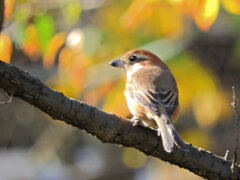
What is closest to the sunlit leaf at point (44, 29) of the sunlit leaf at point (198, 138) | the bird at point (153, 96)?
the bird at point (153, 96)

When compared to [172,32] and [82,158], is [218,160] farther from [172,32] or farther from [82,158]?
[82,158]

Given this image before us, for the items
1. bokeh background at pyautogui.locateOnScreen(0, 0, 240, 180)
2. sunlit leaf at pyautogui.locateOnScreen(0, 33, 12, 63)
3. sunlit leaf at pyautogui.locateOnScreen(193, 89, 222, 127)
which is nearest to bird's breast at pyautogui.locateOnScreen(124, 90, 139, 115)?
bokeh background at pyautogui.locateOnScreen(0, 0, 240, 180)

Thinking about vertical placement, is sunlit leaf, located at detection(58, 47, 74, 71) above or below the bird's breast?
above

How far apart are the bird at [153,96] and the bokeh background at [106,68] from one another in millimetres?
360

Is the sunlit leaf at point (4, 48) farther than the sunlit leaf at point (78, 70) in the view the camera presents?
No

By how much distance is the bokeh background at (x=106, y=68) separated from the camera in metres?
4.78

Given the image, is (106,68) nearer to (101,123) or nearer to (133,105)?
(133,105)

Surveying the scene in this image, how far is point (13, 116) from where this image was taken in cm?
753

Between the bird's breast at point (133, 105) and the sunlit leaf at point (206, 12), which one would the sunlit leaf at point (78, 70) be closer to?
the bird's breast at point (133, 105)

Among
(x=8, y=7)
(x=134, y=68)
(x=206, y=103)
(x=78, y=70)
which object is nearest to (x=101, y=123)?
(x=134, y=68)

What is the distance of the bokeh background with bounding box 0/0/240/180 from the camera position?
4.78 m

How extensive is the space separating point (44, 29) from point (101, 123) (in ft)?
6.71

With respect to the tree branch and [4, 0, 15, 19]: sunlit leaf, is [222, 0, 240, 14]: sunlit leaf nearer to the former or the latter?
the tree branch

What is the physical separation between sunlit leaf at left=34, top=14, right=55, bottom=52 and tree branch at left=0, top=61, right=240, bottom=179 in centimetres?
185
